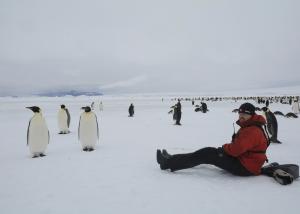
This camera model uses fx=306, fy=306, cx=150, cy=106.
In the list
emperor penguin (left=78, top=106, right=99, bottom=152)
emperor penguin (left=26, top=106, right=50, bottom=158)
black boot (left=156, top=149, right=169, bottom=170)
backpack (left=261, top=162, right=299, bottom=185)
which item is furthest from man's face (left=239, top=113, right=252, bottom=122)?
emperor penguin (left=26, top=106, right=50, bottom=158)

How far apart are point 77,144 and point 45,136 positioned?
1823 mm

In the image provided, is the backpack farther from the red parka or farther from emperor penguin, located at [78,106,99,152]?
emperor penguin, located at [78,106,99,152]

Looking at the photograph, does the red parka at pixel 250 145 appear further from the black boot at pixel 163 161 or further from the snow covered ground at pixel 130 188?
the black boot at pixel 163 161

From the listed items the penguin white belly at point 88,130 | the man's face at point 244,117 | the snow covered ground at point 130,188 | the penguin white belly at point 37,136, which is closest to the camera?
the snow covered ground at point 130,188

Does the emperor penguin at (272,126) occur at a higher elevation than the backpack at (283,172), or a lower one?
higher

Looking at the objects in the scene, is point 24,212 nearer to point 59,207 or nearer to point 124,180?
point 59,207

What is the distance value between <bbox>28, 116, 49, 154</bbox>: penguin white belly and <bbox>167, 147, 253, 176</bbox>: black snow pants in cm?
377

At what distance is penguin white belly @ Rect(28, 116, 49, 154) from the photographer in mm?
7129

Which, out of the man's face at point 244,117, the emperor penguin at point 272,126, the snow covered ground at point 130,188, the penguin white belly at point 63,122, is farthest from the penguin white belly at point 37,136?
the emperor penguin at point 272,126

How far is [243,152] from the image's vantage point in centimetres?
444

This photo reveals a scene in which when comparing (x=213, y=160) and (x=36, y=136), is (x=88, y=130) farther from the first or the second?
(x=213, y=160)

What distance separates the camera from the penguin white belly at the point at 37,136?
7129mm

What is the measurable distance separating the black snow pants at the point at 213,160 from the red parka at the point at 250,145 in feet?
0.30

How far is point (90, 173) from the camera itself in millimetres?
5277
